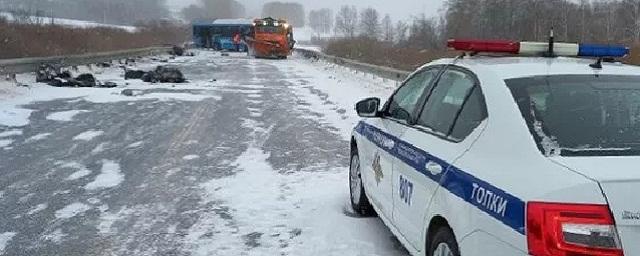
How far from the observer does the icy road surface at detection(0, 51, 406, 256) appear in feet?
18.1

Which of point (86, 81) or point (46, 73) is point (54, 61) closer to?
point (46, 73)

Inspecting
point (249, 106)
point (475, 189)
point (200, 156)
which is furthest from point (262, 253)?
point (249, 106)

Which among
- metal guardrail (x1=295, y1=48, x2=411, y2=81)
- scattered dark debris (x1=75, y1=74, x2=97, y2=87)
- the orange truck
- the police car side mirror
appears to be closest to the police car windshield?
the police car side mirror

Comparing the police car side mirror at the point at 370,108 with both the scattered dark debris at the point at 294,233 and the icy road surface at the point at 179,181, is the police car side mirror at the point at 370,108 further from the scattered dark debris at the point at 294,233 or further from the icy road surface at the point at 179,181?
the scattered dark debris at the point at 294,233

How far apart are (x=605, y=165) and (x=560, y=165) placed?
181 mm

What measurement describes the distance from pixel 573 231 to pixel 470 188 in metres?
0.71

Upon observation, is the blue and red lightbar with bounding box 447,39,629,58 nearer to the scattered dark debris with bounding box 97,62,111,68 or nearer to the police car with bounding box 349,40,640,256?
the police car with bounding box 349,40,640,256

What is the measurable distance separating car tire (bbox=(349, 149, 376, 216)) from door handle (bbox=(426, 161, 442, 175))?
209 cm

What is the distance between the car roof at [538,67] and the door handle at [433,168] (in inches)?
23.8

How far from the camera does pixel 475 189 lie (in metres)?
3.26

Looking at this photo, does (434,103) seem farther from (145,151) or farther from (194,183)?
(145,151)

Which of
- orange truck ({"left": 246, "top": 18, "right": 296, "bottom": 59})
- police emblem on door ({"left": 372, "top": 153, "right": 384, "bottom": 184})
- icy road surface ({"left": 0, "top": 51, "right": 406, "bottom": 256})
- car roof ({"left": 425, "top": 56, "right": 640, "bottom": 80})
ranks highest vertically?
orange truck ({"left": 246, "top": 18, "right": 296, "bottom": 59})

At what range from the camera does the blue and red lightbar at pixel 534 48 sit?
4.27 meters

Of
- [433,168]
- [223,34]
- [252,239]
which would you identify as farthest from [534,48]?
[223,34]
